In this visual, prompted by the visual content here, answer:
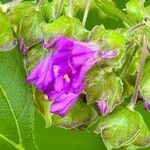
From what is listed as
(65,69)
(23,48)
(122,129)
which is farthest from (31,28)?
(122,129)

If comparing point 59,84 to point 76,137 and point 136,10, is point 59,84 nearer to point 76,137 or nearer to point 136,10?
point 136,10

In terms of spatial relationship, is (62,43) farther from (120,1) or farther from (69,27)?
(120,1)

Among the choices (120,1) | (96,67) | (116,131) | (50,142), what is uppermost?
(96,67)

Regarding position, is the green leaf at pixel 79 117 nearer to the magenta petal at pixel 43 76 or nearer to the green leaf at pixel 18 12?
the magenta petal at pixel 43 76

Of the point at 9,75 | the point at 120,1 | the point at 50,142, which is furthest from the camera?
the point at 120,1

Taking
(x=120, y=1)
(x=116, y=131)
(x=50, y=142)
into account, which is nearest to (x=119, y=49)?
(x=116, y=131)

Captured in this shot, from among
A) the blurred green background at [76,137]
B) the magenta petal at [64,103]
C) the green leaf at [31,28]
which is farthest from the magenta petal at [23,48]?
the blurred green background at [76,137]

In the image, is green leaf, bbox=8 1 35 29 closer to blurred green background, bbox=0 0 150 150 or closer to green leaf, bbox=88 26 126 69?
green leaf, bbox=88 26 126 69
